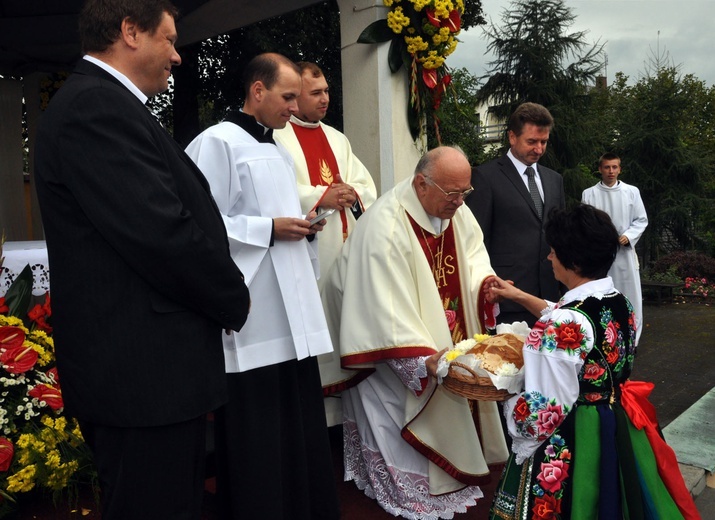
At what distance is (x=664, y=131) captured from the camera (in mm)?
15781

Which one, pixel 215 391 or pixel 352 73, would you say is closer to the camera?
pixel 215 391

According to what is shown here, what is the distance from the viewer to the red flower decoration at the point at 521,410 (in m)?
2.65

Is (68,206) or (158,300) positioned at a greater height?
(68,206)

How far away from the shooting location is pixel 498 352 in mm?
2793

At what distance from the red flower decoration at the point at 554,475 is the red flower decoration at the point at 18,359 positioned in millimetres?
2358

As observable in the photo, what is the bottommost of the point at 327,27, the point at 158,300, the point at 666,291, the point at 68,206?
the point at 666,291

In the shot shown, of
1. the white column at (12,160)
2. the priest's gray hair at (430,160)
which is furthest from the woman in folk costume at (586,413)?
the white column at (12,160)

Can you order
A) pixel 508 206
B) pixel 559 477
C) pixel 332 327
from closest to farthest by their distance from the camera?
pixel 559 477 → pixel 332 327 → pixel 508 206

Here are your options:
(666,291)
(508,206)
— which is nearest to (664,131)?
(666,291)

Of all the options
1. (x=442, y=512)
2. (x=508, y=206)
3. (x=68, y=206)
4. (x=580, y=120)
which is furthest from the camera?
(x=580, y=120)

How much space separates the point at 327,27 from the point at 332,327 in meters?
5.36

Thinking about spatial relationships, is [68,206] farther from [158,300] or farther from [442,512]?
[442,512]

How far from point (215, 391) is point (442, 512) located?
6.44 ft

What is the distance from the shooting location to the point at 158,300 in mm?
1905
